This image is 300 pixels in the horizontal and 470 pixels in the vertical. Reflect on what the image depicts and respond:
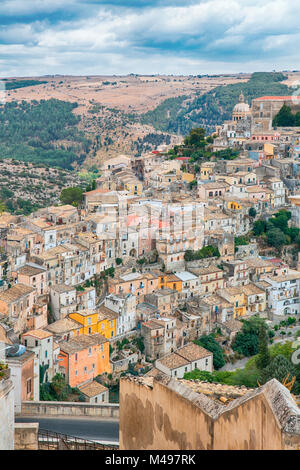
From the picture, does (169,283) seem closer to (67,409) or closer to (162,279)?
(162,279)

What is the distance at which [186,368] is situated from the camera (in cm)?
2152

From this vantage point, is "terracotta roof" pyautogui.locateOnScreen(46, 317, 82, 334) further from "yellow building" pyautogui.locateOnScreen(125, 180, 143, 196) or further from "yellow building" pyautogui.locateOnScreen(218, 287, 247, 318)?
"yellow building" pyautogui.locateOnScreen(125, 180, 143, 196)

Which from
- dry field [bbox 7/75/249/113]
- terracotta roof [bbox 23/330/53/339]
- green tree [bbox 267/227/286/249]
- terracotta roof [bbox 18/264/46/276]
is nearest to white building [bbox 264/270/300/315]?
green tree [bbox 267/227/286/249]

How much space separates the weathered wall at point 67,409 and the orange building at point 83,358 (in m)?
9.48

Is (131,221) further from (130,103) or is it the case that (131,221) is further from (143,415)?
(130,103)

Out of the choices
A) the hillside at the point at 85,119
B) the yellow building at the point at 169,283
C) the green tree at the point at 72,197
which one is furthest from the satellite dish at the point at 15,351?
the hillside at the point at 85,119

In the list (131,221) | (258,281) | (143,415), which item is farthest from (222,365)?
(143,415)

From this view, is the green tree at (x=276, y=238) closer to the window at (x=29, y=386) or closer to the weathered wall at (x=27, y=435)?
the window at (x=29, y=386)

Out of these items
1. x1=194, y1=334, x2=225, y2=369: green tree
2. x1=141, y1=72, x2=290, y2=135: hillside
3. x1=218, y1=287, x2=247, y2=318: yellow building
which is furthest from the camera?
x1=141, y1=72, x2=290, y2=135: hillside

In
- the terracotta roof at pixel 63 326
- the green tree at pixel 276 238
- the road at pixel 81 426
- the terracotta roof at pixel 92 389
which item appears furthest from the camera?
the green tree at pixel 276 238

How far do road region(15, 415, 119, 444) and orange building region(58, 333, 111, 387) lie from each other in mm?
9589

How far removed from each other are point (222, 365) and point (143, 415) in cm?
1758

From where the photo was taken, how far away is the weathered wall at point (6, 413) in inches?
252

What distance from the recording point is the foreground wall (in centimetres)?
497
